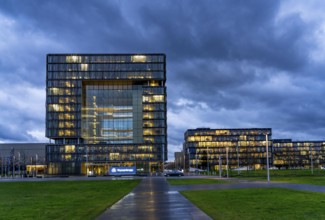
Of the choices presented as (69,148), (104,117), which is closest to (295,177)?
(104,117)

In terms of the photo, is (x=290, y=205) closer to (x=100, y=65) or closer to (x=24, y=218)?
(x=24, y=218)

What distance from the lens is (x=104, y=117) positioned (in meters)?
182

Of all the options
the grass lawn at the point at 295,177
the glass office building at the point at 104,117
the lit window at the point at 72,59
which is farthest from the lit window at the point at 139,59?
the grass lawn at the point at 295,177

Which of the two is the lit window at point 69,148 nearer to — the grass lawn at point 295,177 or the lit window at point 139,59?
the lit window at point 139,59

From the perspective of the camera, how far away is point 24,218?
19953mm

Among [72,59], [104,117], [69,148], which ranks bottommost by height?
[69,148]

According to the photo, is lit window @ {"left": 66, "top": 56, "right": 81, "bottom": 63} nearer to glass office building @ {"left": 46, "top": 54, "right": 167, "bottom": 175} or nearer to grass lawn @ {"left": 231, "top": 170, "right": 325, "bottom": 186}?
glass office building @ {"left": 46, "top": 54, "right": 167, "bottom": 175}

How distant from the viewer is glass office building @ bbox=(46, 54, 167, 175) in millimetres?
175125

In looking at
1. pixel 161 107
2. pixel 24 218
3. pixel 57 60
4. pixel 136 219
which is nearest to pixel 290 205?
pixel 136 219

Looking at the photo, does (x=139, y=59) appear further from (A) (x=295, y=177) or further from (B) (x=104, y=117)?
(A) (x=295, y=177)

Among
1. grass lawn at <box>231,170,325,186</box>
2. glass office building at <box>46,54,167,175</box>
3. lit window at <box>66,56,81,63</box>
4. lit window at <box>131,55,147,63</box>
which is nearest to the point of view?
grass lawn at <box>231,170,325,186</box>

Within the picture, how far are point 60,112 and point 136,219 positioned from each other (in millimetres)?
165170

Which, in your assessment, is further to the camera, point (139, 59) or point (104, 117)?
point (104, 117)

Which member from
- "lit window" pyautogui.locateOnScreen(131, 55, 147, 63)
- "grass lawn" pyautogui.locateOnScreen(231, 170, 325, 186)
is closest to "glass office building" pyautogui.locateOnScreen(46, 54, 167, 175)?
"lit window" pyautogui.locateOnScreen(131, 55, 147, 63)
